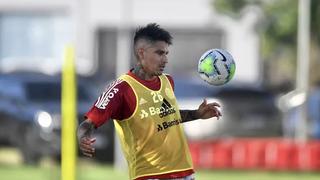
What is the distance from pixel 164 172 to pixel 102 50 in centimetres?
4253

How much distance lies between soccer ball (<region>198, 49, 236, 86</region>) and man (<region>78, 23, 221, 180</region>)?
40cm

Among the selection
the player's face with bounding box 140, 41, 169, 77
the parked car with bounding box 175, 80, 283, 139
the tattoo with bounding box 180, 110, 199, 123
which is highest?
the parked car with bounding box 175, 80, 283, 139

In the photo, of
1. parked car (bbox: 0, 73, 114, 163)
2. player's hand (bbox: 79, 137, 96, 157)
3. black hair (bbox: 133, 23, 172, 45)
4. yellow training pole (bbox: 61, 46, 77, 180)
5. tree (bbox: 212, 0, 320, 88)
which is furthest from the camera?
tree (bbox: 212, 0, 320, 88)

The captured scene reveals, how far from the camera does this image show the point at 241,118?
2439cm

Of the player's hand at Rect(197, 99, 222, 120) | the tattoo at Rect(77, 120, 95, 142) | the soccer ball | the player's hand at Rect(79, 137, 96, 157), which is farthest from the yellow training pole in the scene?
the player's hand at Rect(79, 137, 96, 157)

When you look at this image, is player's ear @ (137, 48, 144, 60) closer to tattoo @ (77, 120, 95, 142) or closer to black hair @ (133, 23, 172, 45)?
black hair @ (133, 23, 172, 45)

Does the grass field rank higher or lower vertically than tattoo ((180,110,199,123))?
higher

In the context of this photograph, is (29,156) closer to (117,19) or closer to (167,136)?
(167,136)

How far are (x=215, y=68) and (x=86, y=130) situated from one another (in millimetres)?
1286

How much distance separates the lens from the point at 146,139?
9.45m

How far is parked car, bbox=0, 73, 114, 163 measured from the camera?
2316 centimetres

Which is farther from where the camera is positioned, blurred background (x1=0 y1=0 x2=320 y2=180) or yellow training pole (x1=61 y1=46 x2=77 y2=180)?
blurred background (x1=0 y1=0 x2=320 y2=180)

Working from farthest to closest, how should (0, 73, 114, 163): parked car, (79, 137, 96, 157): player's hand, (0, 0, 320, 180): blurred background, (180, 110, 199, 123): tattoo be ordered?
(0, 73, 114, 163): parked car < (0, 0, 320, 180): blurred background < (180, 110, 199, 123): tattoo < (79, 137, 96, 157): player's hand

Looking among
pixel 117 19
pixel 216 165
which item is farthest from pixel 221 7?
pixel 117 19
